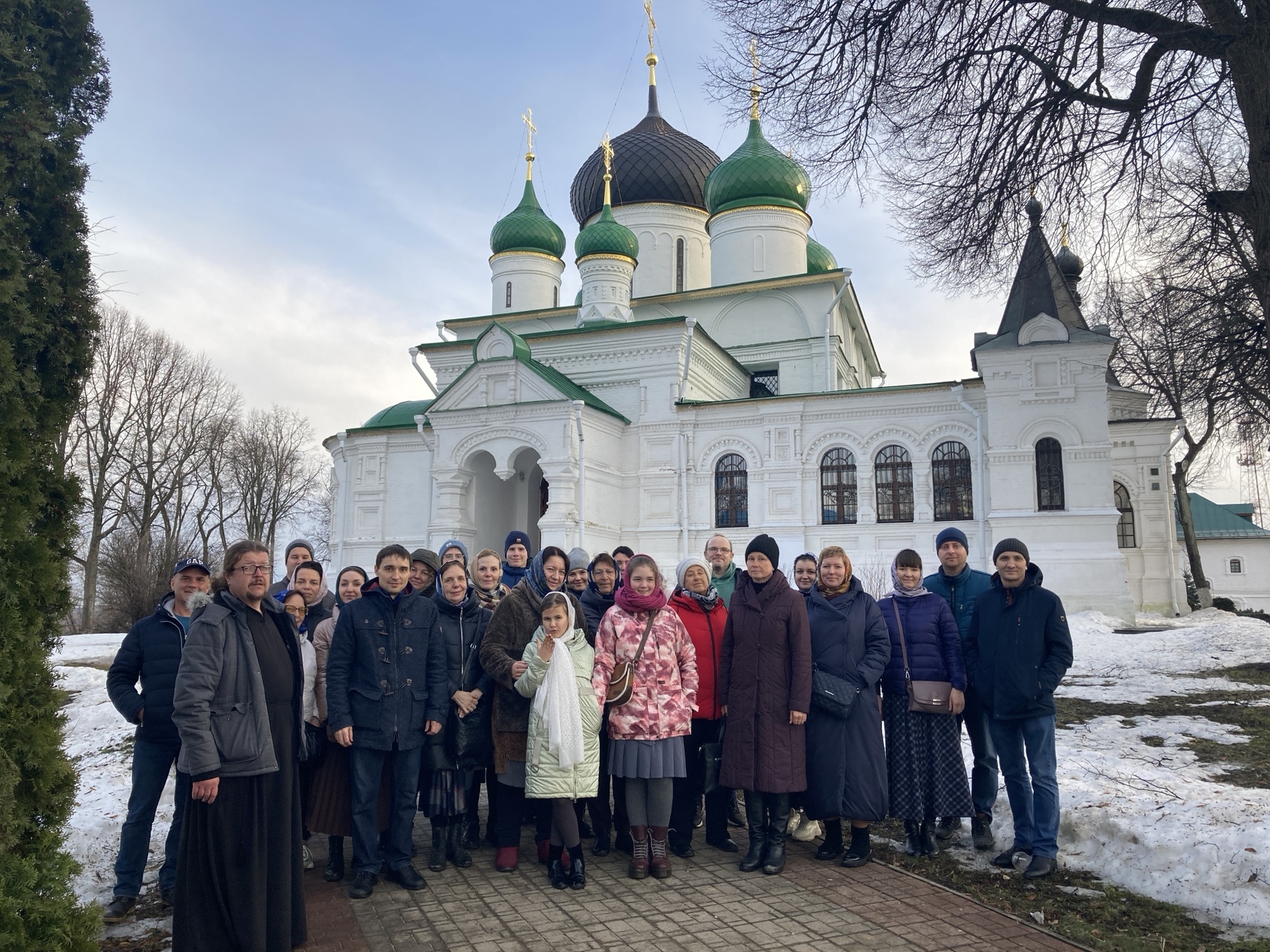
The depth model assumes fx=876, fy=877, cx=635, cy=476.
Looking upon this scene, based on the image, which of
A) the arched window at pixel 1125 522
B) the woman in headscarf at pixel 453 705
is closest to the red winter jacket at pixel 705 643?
the woman in headscarf at pixel 453 705

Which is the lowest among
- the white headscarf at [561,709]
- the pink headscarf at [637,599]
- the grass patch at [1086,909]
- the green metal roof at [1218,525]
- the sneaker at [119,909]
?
Result: the sneaker at [119,909]

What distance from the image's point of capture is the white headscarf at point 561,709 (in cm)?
438

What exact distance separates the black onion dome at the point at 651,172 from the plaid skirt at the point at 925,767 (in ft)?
77.1

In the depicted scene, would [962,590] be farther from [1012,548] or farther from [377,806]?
[377,806]

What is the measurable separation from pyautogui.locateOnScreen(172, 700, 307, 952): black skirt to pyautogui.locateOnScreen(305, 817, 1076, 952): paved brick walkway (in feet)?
1.07

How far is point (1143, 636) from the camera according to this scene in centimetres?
1280

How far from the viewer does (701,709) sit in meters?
4.99

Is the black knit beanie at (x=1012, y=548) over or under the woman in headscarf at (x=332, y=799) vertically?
over

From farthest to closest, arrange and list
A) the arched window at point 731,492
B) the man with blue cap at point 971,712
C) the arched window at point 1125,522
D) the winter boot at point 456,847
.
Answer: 1. the arched window at point 731,492
2. the arched window at point 1125,522
3. the man with blue cap at point 971,712
4. the winter boot at point 456,847

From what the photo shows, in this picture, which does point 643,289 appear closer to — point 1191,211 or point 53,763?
point 1191,211

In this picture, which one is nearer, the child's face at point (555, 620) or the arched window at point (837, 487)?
the child's face at point (555, 620)

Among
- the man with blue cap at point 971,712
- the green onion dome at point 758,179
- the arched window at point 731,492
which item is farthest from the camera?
the green onion dome at point 758,179

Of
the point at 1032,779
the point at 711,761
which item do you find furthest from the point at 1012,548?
the point at 711,761

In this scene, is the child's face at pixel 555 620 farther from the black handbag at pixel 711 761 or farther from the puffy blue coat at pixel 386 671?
the black handbag at pixel 711 761
